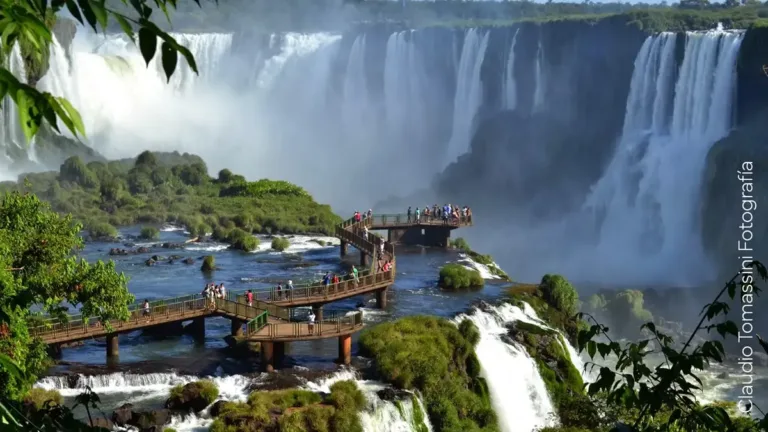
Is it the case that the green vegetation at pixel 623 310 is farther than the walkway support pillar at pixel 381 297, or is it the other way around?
the green vegetation at pixel 623 310

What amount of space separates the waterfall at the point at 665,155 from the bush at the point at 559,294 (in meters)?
13.3

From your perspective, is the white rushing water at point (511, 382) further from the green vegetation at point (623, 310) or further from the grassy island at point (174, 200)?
the grassy island at point (174, 200)

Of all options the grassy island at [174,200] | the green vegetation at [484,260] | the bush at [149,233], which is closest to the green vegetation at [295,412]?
the green vegetation at [484,260]

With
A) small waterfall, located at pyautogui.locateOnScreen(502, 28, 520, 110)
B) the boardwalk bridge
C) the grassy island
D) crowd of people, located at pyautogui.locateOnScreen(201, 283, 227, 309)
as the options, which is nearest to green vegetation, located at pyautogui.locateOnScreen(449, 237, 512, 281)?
the grassy island

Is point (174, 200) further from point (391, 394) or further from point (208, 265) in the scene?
point (391, 394)

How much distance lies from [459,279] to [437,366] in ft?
31.9

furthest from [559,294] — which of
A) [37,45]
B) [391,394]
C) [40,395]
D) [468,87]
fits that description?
[468,87]

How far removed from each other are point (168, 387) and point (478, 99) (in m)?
51.3

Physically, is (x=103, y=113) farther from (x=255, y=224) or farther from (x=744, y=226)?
(x=744, y=226)

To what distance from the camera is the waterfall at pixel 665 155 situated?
4941cm

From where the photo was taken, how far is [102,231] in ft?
142

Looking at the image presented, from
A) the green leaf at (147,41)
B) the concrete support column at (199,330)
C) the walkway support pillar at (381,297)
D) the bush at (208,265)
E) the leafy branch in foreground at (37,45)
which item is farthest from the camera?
the bush at (208,265)

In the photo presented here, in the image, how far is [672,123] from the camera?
→ 53281 millimetres

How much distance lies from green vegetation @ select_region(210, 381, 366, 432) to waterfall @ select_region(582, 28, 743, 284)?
2742 centimetres
